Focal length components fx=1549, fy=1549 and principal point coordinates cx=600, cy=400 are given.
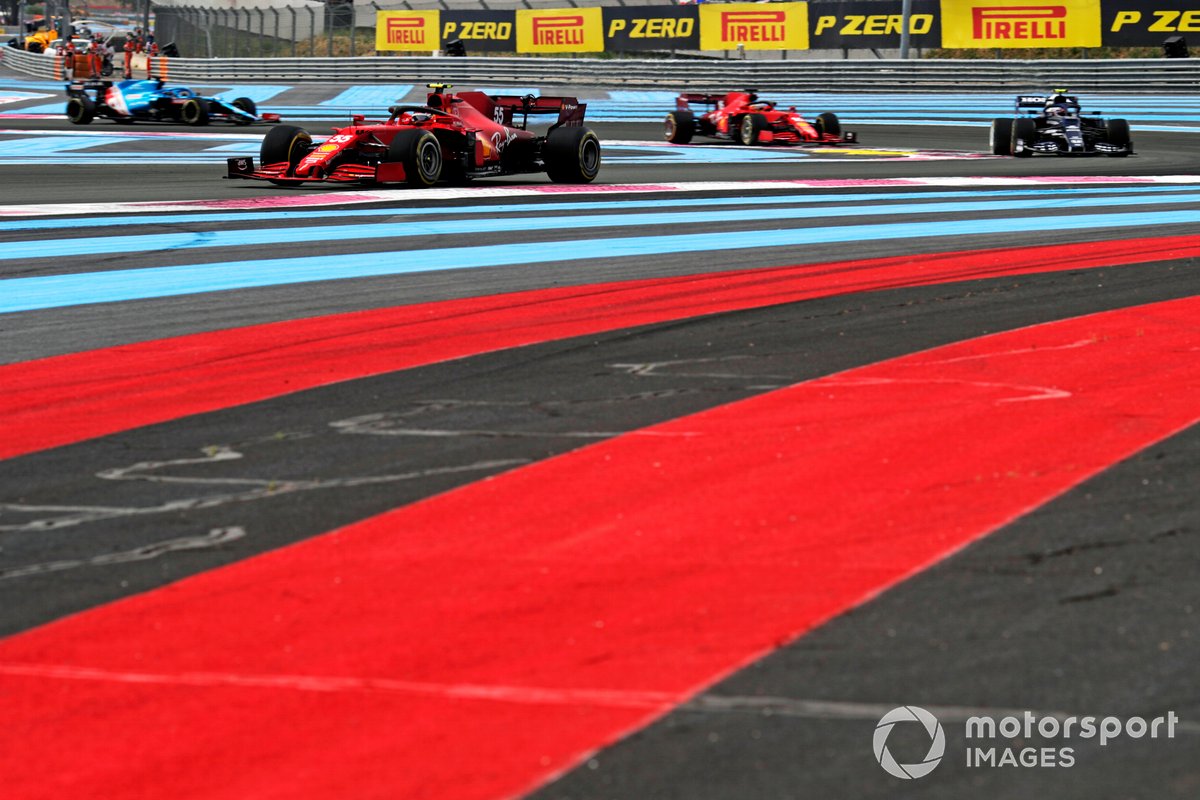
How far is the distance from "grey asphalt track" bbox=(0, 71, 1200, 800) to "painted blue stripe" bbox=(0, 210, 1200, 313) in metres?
0.42

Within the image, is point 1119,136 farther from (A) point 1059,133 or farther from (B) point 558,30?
(B) point 558,30

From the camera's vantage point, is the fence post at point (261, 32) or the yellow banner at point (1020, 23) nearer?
the yellow banner at point (1020, 23)

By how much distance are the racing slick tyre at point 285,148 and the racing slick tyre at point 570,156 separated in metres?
2.56

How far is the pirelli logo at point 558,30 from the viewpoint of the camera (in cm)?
4288

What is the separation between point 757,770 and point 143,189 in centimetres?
1394

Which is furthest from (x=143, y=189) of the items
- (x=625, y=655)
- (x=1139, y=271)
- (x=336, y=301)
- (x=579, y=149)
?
(x=625, y=655)

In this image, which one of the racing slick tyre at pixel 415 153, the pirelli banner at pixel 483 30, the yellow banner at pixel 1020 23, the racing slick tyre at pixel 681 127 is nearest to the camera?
the racing slick tyre at pixel 415 153

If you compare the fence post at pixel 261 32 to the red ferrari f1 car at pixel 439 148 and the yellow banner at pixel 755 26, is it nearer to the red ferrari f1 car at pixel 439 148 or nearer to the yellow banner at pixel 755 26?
the yellow banner at pixel 755 26

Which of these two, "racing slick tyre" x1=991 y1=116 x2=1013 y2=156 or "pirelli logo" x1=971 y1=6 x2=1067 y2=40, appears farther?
"pirelli logo" x1=971 y1=6 x2=1067 y2=40

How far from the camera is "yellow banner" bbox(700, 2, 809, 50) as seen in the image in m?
38.2

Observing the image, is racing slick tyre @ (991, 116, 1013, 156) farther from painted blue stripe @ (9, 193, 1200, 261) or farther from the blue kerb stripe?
painted blue stripe @ (9, 193, 1200, 261)

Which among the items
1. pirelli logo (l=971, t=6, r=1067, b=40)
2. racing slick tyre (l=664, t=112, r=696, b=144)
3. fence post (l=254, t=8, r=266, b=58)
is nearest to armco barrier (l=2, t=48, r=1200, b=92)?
pirelli logo (l=971, t=6, r=1067, b=40)

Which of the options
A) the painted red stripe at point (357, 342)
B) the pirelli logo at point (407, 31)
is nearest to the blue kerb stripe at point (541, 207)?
the painted red stripe at point (357, 342)

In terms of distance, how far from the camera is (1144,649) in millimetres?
3604
